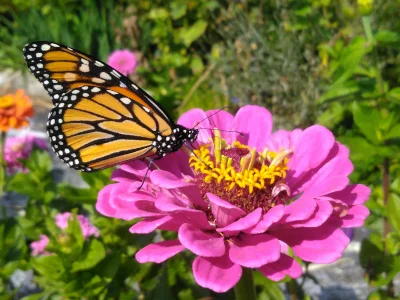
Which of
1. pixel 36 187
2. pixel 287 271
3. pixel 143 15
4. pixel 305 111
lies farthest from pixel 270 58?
pixel 287 271

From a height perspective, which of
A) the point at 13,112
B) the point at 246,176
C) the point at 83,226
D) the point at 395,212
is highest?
the point at 13,112

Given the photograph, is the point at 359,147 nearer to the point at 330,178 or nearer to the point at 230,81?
the point at 330,178

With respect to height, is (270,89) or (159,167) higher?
(159,167)

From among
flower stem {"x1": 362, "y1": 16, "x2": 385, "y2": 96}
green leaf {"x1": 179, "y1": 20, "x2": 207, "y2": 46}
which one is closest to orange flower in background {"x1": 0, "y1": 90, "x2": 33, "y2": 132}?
flower stem {"x1": 362, "y1": 16, "x2": 385, "y2": 96}

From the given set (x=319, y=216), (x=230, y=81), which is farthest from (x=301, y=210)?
(x=230, y=81)

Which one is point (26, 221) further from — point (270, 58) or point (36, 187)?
point (270, 58)
